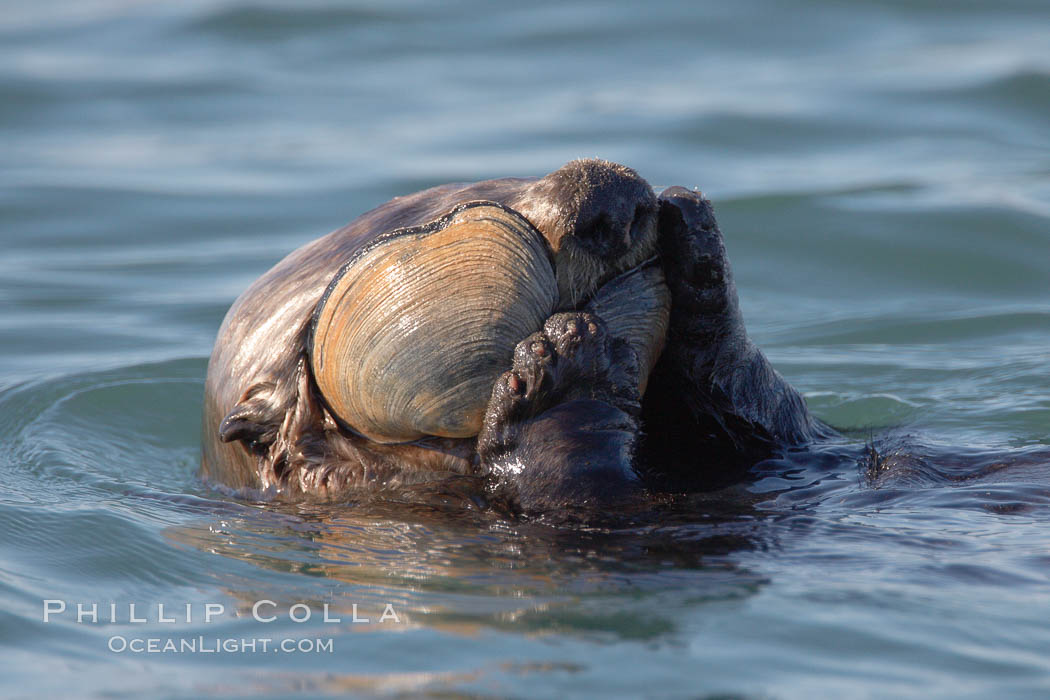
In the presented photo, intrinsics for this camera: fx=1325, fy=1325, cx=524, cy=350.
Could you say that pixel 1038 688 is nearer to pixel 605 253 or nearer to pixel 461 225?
pixel 605 253

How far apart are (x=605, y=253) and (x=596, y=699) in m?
1.07

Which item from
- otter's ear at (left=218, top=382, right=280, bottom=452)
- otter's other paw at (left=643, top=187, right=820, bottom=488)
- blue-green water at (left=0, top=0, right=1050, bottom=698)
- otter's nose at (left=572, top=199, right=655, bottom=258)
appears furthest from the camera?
otter's ear at (left=218, top=382, right=280, bottom=452)

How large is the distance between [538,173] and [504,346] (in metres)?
5.80

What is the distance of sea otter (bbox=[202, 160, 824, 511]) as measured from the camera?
2998 millimetres

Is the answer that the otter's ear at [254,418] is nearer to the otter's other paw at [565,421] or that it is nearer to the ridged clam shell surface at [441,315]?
the ridged clam shell surface at [441,315]

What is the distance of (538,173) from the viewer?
8711 mm

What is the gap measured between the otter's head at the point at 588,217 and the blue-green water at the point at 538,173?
0.60 meters

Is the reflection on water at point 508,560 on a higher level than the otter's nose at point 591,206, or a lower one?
lower

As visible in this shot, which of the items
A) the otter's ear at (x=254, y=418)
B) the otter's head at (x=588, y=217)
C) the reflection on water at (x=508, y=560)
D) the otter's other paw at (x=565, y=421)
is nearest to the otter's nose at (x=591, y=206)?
the otter's head at (x=588, y=217)

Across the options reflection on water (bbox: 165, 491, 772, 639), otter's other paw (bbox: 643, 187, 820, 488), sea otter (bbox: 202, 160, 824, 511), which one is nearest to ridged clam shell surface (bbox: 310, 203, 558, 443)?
sea otter (bbox: 202, 160, 824, 511)

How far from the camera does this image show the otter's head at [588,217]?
2957 mm

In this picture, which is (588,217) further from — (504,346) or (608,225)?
(504,346)

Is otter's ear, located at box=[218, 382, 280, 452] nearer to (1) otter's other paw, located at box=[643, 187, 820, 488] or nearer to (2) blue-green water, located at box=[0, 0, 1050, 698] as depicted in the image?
(2) blue-green water, located at box=[0, 0, 1050, 698]

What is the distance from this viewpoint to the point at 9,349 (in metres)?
6.45
